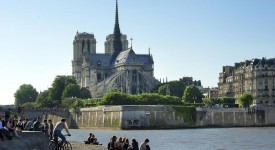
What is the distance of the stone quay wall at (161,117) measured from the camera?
Result: 319 feet

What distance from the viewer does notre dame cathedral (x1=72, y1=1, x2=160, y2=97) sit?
516 feet

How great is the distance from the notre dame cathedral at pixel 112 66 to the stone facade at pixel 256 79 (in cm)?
2439

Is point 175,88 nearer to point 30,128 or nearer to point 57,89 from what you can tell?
point 57,89

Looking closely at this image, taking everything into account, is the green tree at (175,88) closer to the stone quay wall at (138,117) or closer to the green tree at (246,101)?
the green tree at (246,101)

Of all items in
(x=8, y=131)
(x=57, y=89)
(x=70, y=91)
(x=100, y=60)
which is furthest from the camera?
(x=100, y=60)

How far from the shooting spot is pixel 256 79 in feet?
424

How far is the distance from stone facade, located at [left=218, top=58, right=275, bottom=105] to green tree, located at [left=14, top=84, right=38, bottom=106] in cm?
6256

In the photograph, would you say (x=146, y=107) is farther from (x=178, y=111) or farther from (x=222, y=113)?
(x=222, y=113)

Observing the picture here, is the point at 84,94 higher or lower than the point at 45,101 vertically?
higher

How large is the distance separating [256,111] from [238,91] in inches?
1301

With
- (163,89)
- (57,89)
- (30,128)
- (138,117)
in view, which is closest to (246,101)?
(138,117)

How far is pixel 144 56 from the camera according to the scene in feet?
591

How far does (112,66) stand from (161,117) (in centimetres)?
8012

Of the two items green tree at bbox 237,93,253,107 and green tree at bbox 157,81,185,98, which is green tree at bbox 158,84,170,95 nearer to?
green tree at bbox 157,81,185,98
